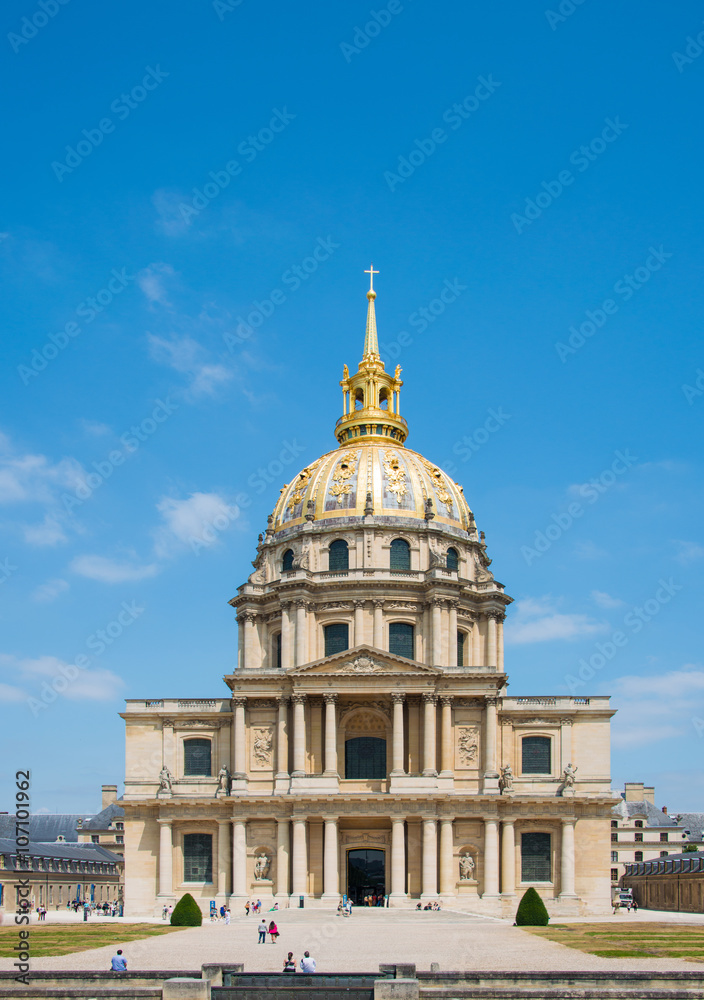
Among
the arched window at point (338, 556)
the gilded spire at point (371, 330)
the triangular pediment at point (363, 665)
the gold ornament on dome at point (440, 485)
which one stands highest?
the gilded spire at point (371, 330)

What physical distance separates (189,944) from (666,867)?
55129 millimetres

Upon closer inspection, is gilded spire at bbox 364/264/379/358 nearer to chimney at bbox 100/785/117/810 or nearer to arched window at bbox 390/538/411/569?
arched window at bbox 390/538/411/569

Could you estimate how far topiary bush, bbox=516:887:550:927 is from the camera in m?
56.7

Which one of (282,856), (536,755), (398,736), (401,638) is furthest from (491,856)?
(401,638)

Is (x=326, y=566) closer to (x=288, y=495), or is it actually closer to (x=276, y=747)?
(x=288, y=495)

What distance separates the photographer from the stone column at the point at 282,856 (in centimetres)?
6915

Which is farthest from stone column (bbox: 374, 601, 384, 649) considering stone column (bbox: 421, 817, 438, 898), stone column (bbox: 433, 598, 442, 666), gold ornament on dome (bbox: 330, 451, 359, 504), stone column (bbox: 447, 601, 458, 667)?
stone column (bbox: 421, 817, 438, 898)

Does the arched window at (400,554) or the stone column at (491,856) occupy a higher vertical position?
the arched window at (400,554)

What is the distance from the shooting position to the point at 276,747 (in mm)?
72500

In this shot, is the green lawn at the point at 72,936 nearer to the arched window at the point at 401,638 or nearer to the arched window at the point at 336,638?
the arched window at the point at 336,638

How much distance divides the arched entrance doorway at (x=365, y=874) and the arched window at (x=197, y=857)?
872 centimetres

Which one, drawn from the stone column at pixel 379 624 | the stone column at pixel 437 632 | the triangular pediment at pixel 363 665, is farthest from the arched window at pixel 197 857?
the stone column at pixel 437 632

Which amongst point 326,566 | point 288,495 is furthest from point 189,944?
point 288,495

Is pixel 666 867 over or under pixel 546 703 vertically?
under
